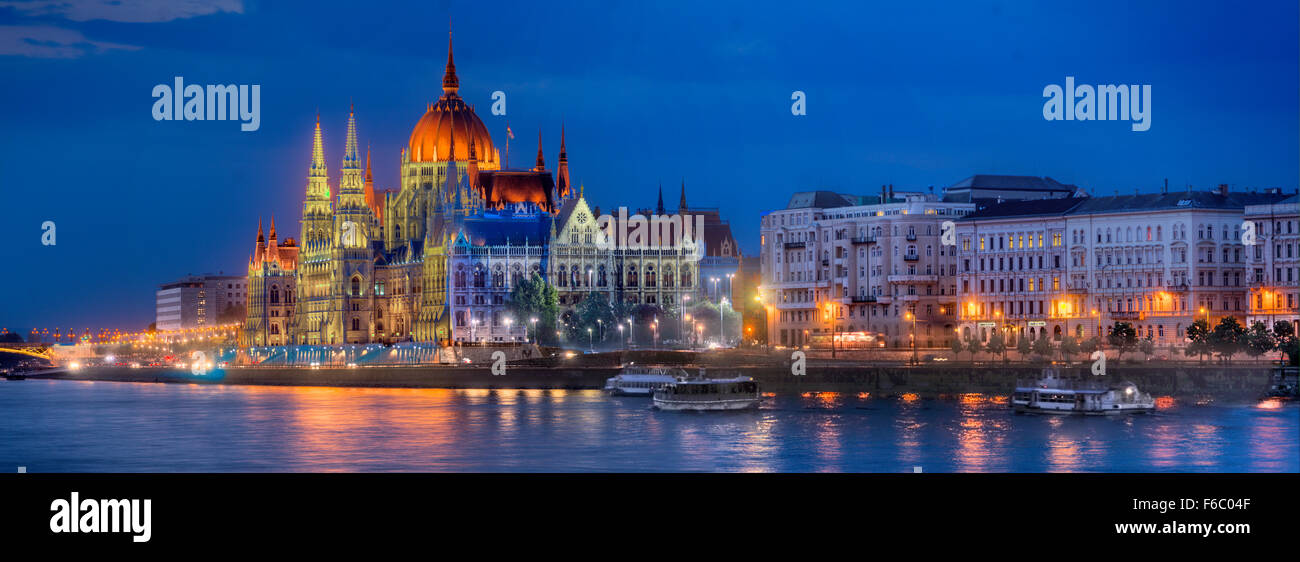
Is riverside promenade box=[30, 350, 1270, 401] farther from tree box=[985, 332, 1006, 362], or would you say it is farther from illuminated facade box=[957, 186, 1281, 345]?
illuminated facade box=[957, 186, 1281, 345]

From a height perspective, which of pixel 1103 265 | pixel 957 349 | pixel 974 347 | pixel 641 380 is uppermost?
pixel 1103 265

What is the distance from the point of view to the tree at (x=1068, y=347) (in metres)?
90.6

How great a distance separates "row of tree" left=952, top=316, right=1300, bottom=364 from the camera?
83.7 metres

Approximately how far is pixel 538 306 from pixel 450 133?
1390 inches

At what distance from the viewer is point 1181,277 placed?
9906 centimetres

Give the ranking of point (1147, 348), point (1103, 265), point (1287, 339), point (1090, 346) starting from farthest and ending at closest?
1. point (1103, 265)
2. point (1090, 346)
3. point (1147, 348)
4. point (1287, 339)

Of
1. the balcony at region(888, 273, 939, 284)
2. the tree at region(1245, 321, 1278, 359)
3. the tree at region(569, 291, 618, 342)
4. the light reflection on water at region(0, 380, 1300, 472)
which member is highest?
the balcony at region(888, 273, 939, 284)

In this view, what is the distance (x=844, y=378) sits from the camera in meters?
91.0

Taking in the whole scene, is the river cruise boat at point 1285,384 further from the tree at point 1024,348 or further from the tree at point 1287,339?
the tree at point 1024,348

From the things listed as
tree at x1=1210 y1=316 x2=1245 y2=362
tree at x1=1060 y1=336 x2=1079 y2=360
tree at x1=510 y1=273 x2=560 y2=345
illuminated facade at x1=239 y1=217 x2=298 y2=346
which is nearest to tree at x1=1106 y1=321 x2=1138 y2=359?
tree at x1=1060 y1=336 x2=1079 y2=360

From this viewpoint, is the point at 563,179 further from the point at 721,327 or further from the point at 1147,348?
the point at 1147,348

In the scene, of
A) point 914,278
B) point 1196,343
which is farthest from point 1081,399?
point 914,278

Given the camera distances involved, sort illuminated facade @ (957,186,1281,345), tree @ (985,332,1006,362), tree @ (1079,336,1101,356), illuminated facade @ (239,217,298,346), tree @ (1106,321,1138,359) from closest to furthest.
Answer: tree @ (1106,321,1138,359)
tree @ (1079,336,1101,356)
tree @ (985,332,1006,362)
illuminated facade @ (957,186,1281,345)
illuminated facade @ (239,217,298,346)
